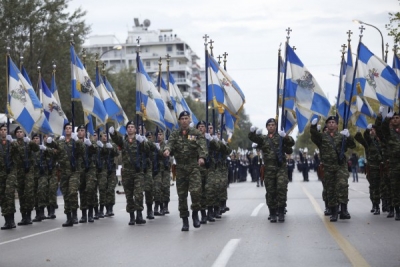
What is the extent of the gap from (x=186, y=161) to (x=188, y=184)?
43cm

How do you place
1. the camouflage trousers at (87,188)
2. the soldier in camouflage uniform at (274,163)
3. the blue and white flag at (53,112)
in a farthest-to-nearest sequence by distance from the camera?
the blue and white flag at (53,112)
the camouflage trousers at (87,188)
the soldier in camouflage uniform at (274,163)

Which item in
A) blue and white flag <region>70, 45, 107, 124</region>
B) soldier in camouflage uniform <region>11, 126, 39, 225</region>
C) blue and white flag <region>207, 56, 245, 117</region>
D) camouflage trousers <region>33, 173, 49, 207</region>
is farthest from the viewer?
blue and white flag <region>207, 56, 245, 117</region>

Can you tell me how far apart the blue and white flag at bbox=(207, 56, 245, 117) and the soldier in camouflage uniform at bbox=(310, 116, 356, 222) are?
328 centimetres

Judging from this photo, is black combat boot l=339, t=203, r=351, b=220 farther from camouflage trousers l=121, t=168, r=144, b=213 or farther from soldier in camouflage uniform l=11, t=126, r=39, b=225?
soldier in camouflage uniform l=11, t=126, r=39, b=225

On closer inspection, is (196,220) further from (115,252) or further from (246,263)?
(246,263)

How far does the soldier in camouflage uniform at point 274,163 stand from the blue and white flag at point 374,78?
3.11 m

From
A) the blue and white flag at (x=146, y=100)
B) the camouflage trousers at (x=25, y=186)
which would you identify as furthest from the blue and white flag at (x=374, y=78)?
the camouflage trousers at (x=25, y=186)

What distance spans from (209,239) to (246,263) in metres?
3.01

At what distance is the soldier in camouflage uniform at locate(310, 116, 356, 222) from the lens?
1659cm

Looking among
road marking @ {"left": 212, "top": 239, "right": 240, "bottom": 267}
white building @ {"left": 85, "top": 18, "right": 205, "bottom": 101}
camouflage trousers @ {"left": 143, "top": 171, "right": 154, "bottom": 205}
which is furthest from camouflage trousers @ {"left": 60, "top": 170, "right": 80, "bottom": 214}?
white building @ {"left": 85, "top": 18, "right": 205, "bottom": 101}

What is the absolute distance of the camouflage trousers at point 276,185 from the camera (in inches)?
653

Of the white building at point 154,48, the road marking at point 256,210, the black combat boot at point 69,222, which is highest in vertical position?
the white building at point 154,48

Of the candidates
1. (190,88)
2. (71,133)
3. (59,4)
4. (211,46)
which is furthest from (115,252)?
(190,88)

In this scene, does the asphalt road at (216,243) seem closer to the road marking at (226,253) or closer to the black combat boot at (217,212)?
the road marking at (226,253)
